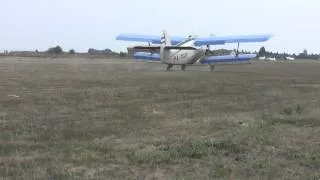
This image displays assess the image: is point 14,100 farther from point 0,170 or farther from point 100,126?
point 0,170

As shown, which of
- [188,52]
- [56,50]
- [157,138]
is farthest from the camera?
[56,50]

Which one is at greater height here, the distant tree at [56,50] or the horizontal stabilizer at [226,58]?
the horizontal stabilizer at [226,58]

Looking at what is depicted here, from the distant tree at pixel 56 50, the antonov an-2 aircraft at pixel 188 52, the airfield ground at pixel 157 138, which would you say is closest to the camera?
the airfield ground at pixel 157 138

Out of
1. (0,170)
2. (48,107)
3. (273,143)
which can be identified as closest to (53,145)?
(0,170)

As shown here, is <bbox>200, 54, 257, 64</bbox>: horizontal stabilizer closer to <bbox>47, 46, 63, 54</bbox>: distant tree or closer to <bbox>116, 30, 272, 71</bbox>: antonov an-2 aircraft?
<bbox>116, 30, 272, 71</bbox>: antonov an-2 aircraft

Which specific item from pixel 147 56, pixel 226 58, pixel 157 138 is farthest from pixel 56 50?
pixel 157 138

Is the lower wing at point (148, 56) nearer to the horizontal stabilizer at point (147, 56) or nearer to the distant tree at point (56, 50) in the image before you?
the horizontal stabilizer at point (147, 56)

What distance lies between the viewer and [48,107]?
573 inches

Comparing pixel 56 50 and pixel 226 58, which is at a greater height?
pixel 226 58

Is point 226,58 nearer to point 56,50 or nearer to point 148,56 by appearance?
point 148,56

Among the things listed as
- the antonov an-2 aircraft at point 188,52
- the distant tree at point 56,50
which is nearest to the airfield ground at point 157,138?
the antonov an-2 aircraft at point 188,52

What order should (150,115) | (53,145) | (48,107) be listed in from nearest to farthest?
(53,145)
(150,115)
(48,107)

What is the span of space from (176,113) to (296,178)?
23.0ft

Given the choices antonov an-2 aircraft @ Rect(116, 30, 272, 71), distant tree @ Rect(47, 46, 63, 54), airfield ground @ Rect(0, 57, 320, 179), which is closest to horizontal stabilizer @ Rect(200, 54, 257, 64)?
antonov an-2 aircraft @ Rect(116, 30, 272, 71)
